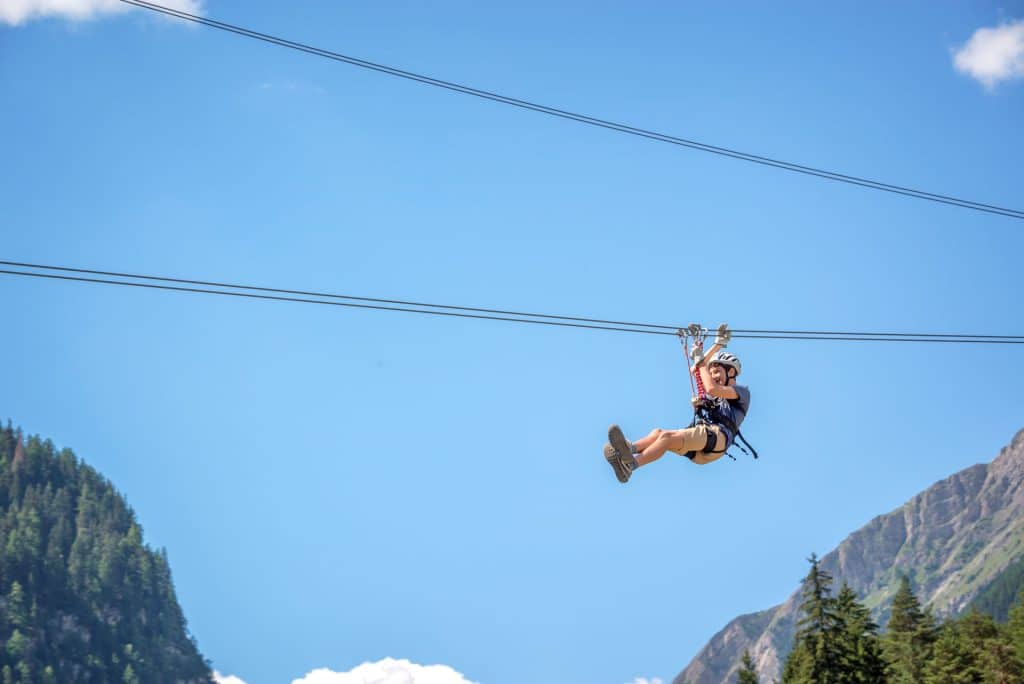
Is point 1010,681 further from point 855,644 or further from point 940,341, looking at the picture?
point 940,341

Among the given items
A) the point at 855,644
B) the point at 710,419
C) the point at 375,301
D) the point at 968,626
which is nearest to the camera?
the point at 375,301

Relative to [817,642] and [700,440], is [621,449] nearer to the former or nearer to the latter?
[700,440]

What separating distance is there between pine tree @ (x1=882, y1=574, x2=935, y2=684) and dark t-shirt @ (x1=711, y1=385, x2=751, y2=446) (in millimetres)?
48476

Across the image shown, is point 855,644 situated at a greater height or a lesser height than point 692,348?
greater

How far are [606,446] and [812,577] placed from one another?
154ft

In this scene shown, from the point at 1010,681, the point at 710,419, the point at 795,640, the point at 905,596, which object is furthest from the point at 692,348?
the point at 905,596

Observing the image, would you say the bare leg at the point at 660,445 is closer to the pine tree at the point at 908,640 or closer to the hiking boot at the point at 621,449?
the hiking boot at the point at 621,449

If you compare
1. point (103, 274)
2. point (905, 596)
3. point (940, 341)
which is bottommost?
point (103, 274)

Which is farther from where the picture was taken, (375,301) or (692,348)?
(692,348)

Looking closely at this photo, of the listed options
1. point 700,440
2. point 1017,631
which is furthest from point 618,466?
point 1017,631

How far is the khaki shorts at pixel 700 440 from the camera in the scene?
68.1ft

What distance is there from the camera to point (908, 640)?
72.6 meters

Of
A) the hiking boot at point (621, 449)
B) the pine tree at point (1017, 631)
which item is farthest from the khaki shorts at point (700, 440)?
the pine tree at point (1017, 631)

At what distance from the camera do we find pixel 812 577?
64.8 m
